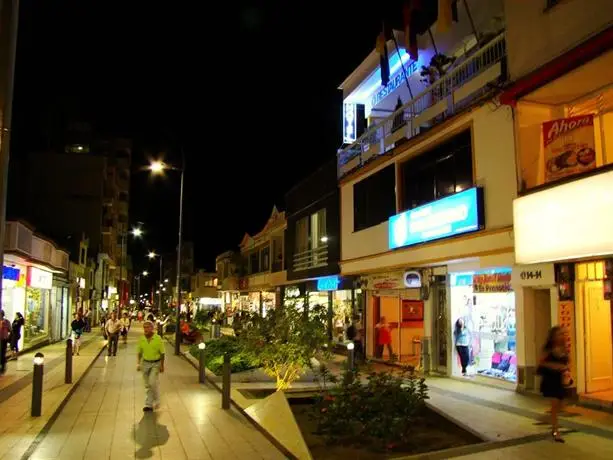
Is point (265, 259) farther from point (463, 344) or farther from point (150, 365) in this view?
point (150, 365)

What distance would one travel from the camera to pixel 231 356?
1828cm

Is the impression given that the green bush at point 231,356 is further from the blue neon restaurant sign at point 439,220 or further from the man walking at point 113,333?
the blue neon restaurant sign at point 439,220

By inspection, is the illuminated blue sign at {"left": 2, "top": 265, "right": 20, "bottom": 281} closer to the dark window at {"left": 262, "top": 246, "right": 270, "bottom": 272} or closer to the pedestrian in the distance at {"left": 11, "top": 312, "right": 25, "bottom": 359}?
the pedestrian in the distance at {"left": 11, "top": 312, "right": 25, "bottom": 359}

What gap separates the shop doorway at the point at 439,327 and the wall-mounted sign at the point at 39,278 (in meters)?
16.1

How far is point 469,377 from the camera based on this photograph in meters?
16.3

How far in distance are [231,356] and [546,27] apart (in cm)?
1183

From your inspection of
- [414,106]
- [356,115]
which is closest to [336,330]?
[356,115]

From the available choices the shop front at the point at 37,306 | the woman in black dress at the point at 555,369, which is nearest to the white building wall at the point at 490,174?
the woman in black dress at the point at 555,369

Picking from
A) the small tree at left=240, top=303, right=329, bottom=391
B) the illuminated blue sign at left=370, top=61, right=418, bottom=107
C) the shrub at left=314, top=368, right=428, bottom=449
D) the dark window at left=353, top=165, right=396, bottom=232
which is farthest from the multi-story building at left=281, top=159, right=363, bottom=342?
the shrub at left=314, top=368, right=428, bottom=449

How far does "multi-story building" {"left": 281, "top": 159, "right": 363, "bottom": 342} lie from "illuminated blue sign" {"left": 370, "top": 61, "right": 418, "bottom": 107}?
9.87 feet

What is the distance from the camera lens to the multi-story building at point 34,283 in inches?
845

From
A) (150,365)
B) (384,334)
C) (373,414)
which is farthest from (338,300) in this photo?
(373,414)

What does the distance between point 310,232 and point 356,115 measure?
623cm

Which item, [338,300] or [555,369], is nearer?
[555,369]
